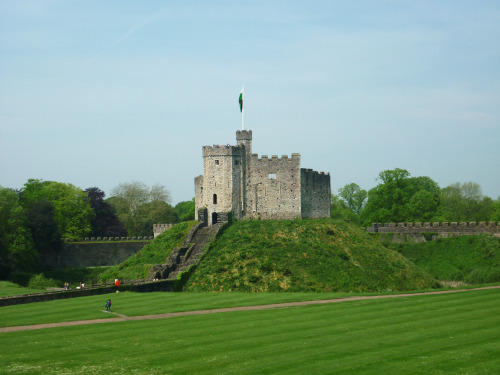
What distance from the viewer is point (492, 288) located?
4306cm

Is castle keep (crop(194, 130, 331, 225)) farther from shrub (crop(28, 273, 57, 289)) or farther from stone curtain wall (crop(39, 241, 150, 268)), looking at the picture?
stone curtain wall (crop(39, 241, 150, 268))

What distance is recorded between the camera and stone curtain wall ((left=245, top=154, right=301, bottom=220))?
5869 centimetres

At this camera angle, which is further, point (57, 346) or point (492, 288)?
point (492, 288)

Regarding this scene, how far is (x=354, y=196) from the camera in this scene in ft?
435

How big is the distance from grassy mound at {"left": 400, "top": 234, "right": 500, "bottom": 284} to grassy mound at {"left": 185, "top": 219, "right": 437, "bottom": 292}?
27.3ft

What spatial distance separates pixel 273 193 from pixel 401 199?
40308 millimetres

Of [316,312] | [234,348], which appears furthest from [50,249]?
[234,348]

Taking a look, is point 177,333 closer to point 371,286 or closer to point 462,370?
point 462,370

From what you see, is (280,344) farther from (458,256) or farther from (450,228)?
(450,228)

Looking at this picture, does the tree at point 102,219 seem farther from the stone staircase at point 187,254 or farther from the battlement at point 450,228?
the stone staircase at point 187,254

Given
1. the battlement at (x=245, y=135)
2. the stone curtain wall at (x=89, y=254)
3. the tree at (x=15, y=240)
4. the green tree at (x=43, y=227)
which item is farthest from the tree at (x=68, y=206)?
the battlement at (x=245, y=135)

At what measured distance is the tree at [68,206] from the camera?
9338cm

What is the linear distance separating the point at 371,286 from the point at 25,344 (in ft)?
90.7

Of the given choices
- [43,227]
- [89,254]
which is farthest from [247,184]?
[89,254]
